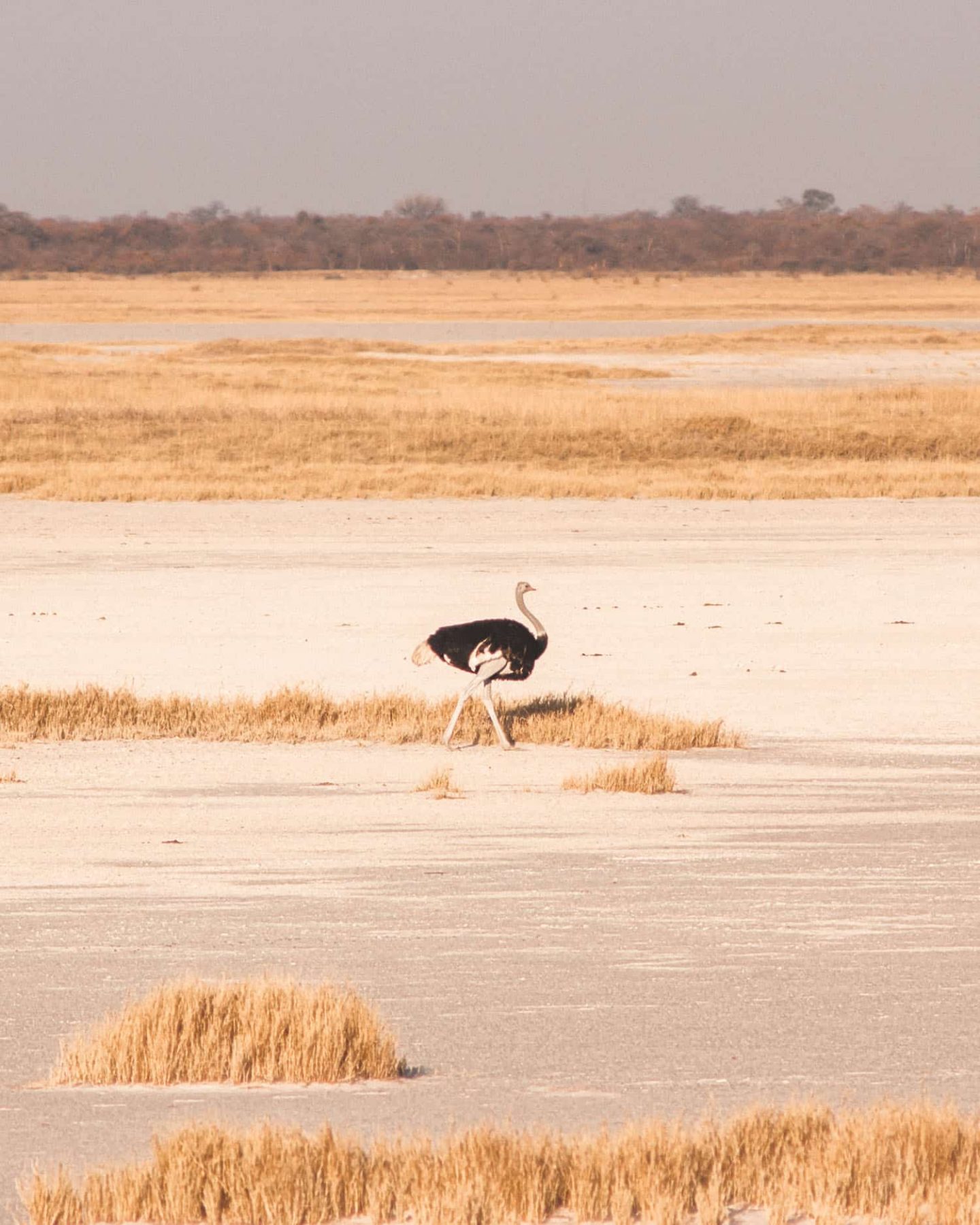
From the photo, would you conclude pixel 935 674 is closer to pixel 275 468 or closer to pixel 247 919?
pixel 247 919

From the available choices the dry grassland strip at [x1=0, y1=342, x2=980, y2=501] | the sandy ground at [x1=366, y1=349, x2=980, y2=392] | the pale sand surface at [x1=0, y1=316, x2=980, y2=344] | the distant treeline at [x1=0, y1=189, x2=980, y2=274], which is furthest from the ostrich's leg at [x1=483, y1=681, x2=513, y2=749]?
the distant treeline at [x1=0, y1=189, x2=980, y2=274]

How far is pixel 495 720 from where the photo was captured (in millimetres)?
11625

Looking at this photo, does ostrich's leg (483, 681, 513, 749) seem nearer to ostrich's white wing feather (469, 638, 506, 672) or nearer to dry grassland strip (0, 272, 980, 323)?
ostrich's white wing feather (469, 638, 506, 672)

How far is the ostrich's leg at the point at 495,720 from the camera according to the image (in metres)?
11.4

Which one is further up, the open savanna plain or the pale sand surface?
the open savanna plain

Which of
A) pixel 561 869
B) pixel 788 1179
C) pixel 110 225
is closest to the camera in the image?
pixel 788 1179

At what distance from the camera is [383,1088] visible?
564cm

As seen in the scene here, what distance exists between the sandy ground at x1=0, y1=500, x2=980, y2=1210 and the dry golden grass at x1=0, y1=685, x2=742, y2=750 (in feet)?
0.79

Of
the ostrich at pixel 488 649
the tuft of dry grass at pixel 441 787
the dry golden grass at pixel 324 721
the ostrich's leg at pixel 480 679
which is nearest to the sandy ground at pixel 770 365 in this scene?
the dry golden grass at pixel 324 721

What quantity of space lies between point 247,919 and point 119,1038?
209 cm

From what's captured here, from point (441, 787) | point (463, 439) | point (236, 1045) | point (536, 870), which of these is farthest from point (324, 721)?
point (463, 439)

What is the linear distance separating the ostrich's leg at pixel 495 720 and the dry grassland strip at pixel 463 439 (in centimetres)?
1846

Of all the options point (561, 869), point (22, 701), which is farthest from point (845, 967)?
point (22, 701)

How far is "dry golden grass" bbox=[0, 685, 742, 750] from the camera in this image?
12094mm
